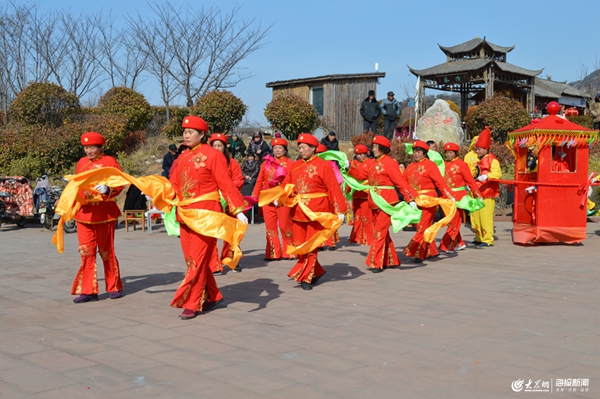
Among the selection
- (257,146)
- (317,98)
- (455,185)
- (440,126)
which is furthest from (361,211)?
(317,98)

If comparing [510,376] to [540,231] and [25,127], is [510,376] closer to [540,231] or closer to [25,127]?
[540,231]

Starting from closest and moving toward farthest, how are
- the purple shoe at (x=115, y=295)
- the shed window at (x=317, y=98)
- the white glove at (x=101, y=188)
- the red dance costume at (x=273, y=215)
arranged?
the white glove at (x=101, y=188) → the purple shoe at (x=115, y=295) → the red dance costume at (x=273, y=215) → the shed window at (x=317, y=98)

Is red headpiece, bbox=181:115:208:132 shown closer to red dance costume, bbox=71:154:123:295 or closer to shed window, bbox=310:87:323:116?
red dance costume, bbox=71:154:123:295

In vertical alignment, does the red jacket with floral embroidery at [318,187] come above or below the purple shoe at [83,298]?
above

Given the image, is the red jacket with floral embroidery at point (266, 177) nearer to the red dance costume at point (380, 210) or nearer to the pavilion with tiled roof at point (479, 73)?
the red dance costume at point (380, 210)

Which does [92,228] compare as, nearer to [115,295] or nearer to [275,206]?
[115,295]

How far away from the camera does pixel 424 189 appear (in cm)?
888

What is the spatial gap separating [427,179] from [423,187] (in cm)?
12

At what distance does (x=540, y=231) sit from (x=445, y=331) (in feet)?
19.0

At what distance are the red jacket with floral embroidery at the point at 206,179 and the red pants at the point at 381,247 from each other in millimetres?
2820

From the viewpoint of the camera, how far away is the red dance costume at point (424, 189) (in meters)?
8.73

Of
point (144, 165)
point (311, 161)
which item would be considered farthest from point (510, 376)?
point (144, 165)

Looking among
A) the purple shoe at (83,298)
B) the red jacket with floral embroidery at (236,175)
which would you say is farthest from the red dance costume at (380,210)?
the purple shoe at (83,298)

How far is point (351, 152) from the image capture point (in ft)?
69.7
